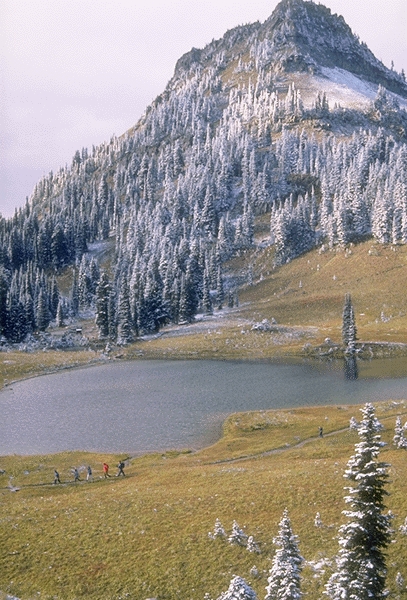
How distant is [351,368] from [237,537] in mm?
68481

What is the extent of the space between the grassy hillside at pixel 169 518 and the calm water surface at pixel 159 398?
7.35 meters

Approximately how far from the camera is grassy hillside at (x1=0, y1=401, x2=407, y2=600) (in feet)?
77.0

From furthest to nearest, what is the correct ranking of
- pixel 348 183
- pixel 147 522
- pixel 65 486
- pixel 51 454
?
pixel 348 183
pixel 51 454
pixel 65 486
pixel 147 522

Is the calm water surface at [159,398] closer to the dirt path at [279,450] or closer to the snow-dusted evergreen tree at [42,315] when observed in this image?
the dirt path at [279,450]

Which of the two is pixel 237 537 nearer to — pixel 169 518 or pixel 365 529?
pixel 169 518

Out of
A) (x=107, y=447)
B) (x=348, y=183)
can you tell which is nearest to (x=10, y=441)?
(x=107, y=447)

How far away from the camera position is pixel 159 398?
230 feet

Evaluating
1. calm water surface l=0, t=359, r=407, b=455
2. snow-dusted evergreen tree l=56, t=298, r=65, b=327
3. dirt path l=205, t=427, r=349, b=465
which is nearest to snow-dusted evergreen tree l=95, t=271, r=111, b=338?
snow-dusted evergreen tree l=56, t=298, r=65, b=327

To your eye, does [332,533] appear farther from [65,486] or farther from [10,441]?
[10,441]

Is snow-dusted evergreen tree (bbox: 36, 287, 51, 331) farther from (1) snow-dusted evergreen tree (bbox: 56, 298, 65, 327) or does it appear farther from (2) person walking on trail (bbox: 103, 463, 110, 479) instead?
(2) person walking on trail (bbox: 103, 463, 110, 479)

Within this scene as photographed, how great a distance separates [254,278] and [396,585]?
508 ft

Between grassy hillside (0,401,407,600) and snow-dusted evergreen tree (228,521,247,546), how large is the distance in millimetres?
343

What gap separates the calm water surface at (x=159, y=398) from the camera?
5484 centimetres

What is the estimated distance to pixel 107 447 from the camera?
52.1 metres
